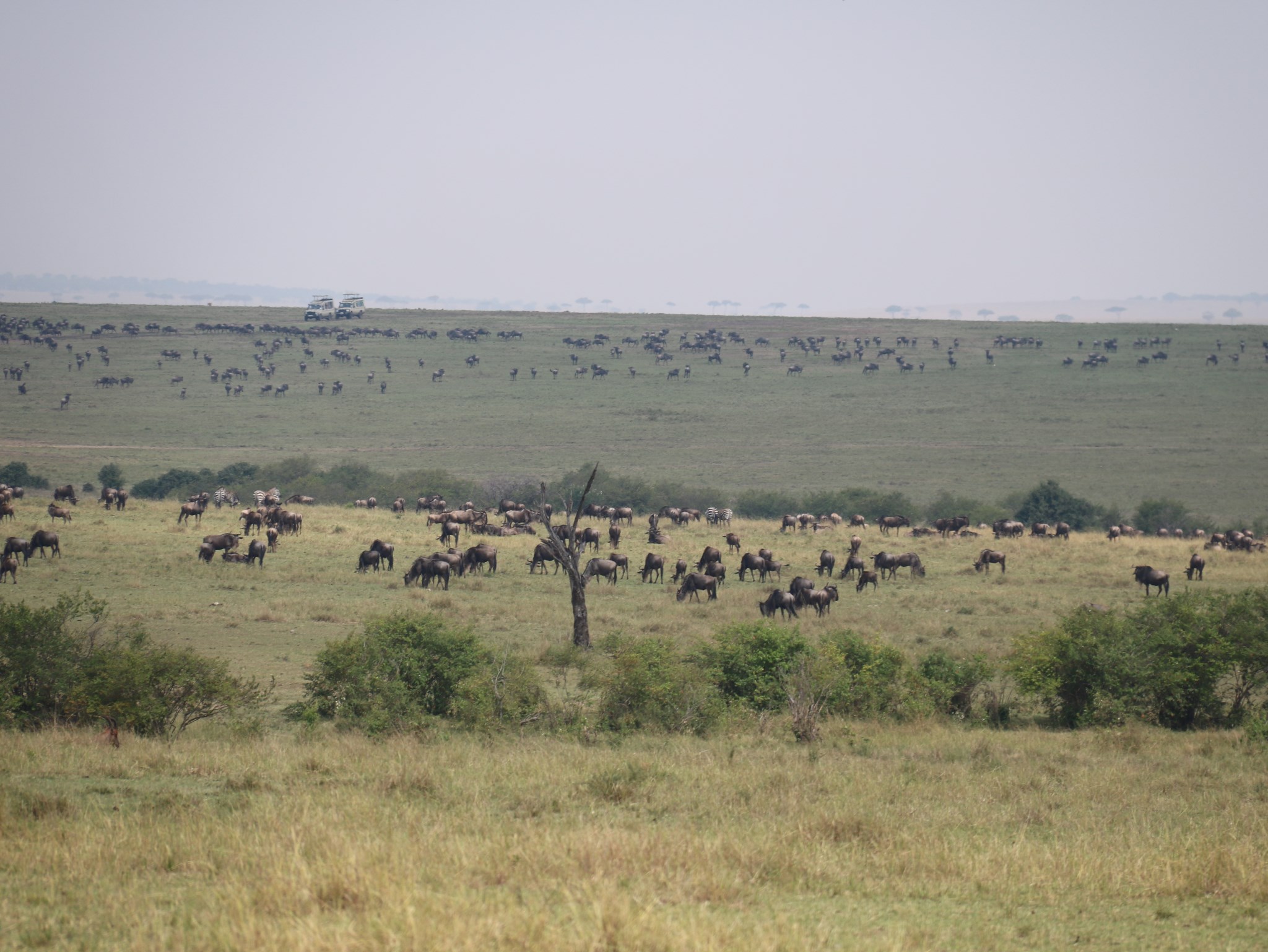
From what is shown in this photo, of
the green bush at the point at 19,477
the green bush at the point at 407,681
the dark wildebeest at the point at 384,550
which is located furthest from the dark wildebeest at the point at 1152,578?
the green bush at the point at 19,477

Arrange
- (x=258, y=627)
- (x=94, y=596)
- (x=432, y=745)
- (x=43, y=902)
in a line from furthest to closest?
1. (x=94, y=596)
2. (x=258, y=627)
3. (x=432, y=745)
4. (x=43, y=902)

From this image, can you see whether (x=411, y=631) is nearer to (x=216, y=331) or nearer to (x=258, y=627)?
(x=258, y=627)

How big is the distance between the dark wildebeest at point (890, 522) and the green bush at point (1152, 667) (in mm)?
30157

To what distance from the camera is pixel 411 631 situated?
57.8 ft

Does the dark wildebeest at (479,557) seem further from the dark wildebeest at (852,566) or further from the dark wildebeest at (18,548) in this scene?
the dark wildebeest at (18,548)

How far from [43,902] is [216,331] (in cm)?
12752

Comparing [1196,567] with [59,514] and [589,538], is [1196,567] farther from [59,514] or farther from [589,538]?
[59,514]

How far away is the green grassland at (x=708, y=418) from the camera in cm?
7288

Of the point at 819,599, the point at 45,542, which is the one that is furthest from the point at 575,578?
the point at 45,542

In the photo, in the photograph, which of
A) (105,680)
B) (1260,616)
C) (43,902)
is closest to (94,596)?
(105,680)

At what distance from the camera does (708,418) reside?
9075 cm

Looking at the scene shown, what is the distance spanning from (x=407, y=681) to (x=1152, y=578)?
25.3m

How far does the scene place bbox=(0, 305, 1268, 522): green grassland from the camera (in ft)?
239

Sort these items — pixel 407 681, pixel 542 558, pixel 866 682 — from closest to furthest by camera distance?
pixel 407 681
pixel 866 682
pixel 542 558
